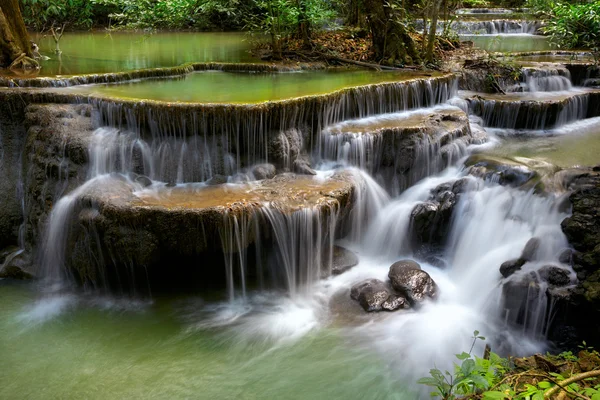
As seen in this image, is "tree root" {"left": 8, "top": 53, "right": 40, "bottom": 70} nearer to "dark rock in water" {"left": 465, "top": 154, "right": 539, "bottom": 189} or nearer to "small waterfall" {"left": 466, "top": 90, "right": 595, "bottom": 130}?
"dark rock in water" {"left": 465, "top": 154, "right": 539, "bottom": 189}

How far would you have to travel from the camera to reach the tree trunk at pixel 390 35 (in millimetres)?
10312

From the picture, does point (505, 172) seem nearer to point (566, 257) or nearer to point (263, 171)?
Answer: point (566, 257)

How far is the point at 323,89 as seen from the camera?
802 cm

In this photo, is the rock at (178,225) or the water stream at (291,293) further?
the rock at (178,225)

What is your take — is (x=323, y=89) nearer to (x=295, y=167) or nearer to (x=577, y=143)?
(x=295, y=167)

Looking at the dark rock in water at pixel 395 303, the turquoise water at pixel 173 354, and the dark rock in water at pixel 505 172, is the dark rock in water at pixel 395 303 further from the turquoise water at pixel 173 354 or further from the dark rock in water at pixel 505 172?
the dark rock in water at pixel 505 172

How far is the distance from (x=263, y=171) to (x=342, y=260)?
5.28ft

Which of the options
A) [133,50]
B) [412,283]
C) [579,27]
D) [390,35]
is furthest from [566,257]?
[133,50]

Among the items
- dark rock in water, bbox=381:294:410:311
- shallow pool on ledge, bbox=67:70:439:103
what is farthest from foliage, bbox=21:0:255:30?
dark rock in water, bbox=381:294:410:311

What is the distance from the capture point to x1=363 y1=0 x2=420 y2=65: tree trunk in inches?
406

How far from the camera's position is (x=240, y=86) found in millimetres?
8258

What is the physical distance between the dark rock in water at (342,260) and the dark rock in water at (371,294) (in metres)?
0.44

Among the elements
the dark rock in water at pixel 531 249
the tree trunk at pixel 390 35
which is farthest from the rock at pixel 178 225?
the tree trunk at pixel 390 35

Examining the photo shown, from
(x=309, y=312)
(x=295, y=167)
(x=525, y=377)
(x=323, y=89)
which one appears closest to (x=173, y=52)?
(x=323, y=89)
